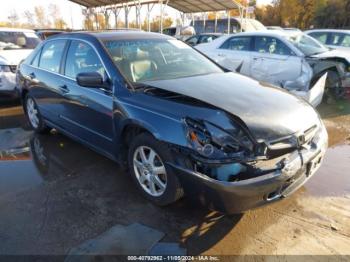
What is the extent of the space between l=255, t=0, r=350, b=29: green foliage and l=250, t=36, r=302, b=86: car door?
34.3 metres

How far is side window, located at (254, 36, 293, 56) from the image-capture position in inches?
291

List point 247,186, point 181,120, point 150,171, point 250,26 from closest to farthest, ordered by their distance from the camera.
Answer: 1. point 247,186
2. point 181,120
3. point 150,171
4. point 250,26

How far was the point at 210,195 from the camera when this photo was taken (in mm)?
2508

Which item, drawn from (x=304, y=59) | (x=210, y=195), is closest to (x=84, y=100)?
(x=210, y=195)

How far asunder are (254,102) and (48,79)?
10.1 feet

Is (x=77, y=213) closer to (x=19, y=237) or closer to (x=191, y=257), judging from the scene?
(x=19, y=237)

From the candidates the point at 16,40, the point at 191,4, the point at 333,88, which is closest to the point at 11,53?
the point at 16,40

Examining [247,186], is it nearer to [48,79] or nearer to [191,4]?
[48,79]

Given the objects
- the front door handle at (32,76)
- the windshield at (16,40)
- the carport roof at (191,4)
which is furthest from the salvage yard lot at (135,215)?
the carport roof at (191,4)

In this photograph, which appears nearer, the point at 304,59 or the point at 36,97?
the point at 36,97

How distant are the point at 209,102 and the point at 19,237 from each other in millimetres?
2038

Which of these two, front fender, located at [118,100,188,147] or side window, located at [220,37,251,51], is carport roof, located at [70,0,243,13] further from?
front fender, located at [118,100,188,147]

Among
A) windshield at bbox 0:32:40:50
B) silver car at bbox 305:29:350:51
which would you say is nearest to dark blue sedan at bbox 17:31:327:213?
windshield at bbox 0:32:40:50

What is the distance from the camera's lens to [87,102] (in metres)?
3.73
